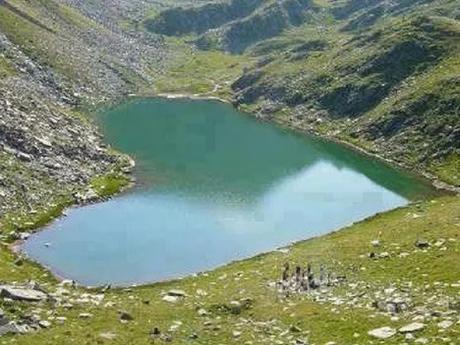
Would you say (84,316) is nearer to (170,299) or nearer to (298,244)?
(170,299)

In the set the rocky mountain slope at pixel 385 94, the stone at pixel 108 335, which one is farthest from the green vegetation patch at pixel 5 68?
the stone at pixel 108 335

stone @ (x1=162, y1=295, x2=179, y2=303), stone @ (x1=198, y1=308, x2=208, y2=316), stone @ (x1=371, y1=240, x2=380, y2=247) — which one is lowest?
stone @ (x1=198, y1=308, x2=208, y2=316)

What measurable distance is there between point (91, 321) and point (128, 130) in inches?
4171

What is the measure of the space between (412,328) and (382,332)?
1.73 m

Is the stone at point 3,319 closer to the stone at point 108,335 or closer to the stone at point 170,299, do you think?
the stone at point 108,335

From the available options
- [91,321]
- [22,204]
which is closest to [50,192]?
[22,204]

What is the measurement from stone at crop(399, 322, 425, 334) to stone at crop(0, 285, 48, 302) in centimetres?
2200

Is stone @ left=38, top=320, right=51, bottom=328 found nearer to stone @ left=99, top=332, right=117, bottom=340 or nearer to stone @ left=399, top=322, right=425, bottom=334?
stone @ left=99, top=332, right=117, bottom=340

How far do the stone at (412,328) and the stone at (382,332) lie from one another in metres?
0.52

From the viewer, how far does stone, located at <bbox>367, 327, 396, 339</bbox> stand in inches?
1547

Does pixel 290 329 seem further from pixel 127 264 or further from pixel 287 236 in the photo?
pixel 287 236

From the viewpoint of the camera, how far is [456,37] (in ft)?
536

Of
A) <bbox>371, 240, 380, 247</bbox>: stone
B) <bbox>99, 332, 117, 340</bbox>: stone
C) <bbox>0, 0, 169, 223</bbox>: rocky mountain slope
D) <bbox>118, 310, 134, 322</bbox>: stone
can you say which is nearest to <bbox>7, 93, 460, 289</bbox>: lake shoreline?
<bbox>0, 0, 169, 223</bbox>: rocky mountain slope

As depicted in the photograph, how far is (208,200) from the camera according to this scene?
101m
